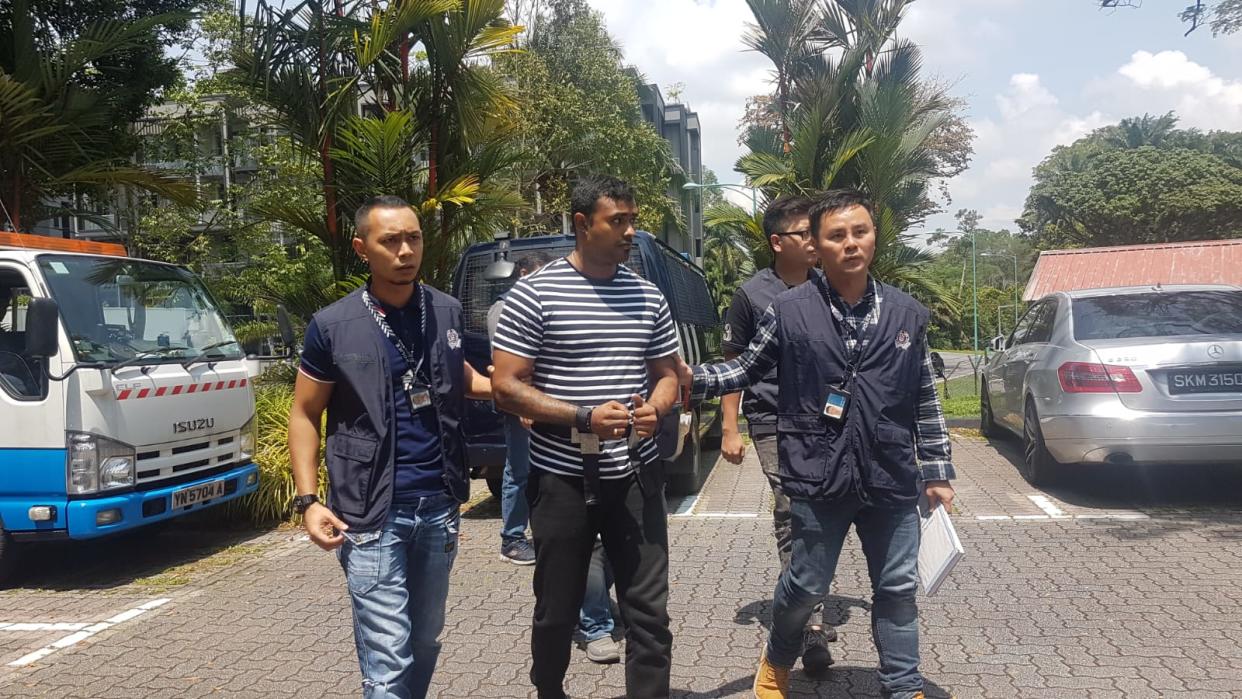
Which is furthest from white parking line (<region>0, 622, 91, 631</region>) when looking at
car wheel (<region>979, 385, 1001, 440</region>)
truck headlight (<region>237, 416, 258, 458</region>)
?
car wheel (<region>979, 385, 1001, 440</region>)

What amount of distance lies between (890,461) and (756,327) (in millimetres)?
1071

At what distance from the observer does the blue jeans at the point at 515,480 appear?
541 cm

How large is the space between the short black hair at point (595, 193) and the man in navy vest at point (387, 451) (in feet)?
1.69

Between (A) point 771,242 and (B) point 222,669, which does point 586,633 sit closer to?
(B) point 222,669

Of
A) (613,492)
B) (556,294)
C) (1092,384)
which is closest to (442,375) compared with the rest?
(556,294)

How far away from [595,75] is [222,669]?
783 inches

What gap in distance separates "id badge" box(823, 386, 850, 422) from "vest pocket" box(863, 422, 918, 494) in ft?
0.40

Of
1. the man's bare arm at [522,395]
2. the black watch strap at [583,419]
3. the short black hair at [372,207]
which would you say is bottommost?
the black watch strap at [583,419]

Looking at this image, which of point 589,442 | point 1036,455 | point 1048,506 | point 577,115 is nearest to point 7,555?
point 589,442

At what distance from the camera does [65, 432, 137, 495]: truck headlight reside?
5500 millimetres

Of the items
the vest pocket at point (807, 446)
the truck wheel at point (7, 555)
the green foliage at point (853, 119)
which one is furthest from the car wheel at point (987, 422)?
the truck wheel at point (7, 555)

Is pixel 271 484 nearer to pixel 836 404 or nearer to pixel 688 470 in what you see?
pixel 688 470

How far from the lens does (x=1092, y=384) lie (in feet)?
21.5

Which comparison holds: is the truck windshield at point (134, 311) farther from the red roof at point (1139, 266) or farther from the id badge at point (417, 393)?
the red roof at point (1139, 266)
